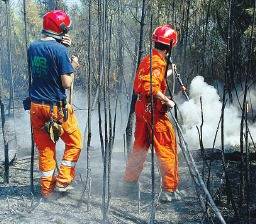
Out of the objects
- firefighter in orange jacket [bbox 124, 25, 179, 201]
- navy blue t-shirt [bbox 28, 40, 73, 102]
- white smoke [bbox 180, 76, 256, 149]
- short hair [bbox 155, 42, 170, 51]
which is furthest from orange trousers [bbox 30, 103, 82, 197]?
white smoke [bbox 180, 76, 256, 149]

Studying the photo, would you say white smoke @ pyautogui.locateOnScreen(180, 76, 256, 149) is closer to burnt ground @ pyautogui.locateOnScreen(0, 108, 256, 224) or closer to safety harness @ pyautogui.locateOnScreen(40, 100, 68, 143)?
burnt ground @ pyautogui.locateOnScreen(0, 108, 256, 224)

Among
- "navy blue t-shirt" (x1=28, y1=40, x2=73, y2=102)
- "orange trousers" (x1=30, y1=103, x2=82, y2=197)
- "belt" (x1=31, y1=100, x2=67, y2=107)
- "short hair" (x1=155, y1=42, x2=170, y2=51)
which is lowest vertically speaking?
"orange trousers" (x1=30, y1=103, x2=82, y2=197)

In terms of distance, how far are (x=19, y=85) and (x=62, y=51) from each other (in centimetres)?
1806

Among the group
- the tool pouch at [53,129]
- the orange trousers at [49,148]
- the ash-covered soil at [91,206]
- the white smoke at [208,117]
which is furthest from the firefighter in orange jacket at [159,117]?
the white smoke at [208,117]

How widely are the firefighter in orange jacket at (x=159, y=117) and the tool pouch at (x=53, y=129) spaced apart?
85cm

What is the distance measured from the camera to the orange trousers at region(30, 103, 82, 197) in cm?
421

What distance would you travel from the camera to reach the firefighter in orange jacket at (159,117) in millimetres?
4098

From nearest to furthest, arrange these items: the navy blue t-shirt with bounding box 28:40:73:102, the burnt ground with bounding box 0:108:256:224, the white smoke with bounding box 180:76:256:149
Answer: the burnt ground with bounding box 0:108:256:224 → the navy blue t-shirt with bounding box 28:40:73:102 → the white smoke with bounding box 180:76:256:149

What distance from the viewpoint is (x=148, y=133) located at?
14.3ft

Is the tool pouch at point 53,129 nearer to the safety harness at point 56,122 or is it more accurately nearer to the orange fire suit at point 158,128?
the safety harness at point 56,122

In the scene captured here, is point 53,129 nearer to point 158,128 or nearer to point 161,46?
point 158,128

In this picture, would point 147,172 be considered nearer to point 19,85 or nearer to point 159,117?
point 159,117

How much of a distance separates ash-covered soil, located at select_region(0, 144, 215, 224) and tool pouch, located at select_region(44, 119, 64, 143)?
53cm

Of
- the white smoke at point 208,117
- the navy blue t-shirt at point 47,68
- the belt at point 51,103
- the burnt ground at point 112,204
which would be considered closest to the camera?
the burnt ground at point 112,204
